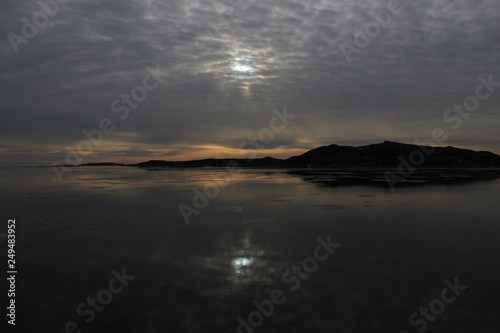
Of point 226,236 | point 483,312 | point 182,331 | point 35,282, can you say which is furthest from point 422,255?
→ point 35,282

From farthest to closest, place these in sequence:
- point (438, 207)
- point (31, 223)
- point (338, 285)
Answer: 1. point (438, 207)
2. point (31, 223)
3. point (338, 285)

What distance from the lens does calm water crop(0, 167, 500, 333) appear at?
7086mm

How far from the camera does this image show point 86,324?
6961 mm

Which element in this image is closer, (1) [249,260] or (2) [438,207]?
(1) [249,260]

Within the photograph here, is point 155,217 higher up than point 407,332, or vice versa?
point 155,217

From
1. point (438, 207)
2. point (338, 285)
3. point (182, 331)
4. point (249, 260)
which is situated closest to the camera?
point (182, 331)

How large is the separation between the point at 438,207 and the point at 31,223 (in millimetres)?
24889

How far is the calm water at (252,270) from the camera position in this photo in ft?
23.2

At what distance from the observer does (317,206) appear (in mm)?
23203

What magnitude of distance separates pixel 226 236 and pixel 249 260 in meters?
3.50

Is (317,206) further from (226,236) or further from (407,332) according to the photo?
(407,332)

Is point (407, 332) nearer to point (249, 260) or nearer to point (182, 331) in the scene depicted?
point (182, 331)

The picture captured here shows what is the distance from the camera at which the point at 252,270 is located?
9953 mm

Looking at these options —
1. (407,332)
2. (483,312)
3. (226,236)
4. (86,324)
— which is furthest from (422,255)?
(86,324)
